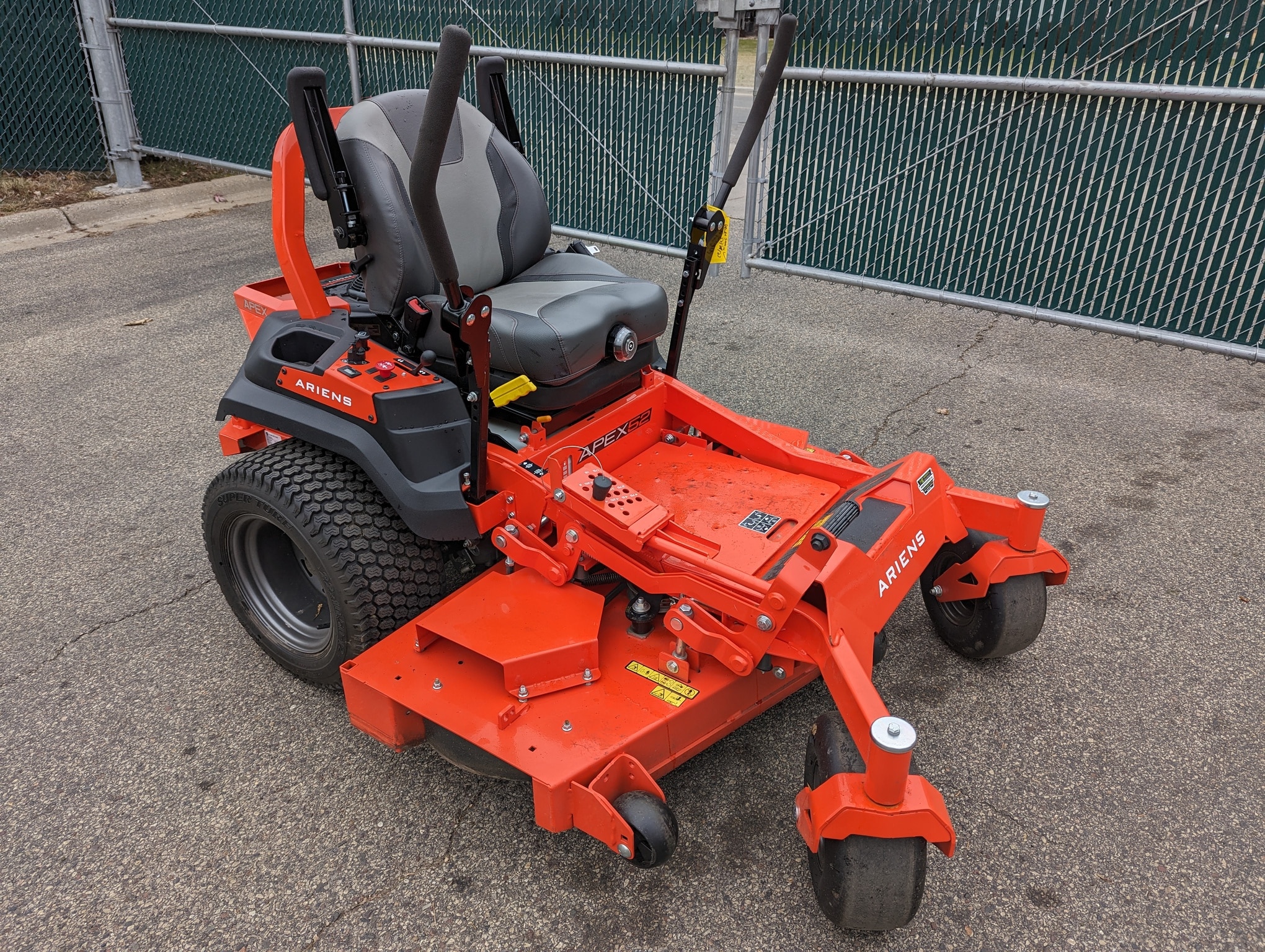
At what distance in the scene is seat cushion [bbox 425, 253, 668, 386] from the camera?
105 inches

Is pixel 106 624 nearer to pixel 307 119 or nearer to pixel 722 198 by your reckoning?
pixel 307 119

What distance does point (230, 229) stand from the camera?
24.4 ft

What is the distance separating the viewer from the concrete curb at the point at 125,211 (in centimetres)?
729

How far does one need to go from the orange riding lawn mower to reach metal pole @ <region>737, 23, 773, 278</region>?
2528mm

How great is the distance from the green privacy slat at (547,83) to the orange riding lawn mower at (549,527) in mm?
2789

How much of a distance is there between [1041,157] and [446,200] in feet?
11.2

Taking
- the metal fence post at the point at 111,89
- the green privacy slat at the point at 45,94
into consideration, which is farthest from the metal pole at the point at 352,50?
the green privacy slat at the point at 45,94

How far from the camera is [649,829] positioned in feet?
6.82

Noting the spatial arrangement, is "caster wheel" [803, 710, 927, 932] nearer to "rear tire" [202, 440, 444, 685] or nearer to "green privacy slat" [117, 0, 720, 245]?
"rear tire" [202, 440, 444, 685]

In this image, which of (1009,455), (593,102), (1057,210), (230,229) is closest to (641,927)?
(1009,455)

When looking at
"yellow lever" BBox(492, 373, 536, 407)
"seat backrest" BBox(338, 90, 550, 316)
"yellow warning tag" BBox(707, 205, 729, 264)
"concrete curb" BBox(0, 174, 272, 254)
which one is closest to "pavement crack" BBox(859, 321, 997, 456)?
"yellow warning tag" BBox(707, 205, 729, 264)

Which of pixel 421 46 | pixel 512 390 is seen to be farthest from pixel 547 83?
pixel 512 390

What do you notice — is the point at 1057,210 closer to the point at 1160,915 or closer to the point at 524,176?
the point at 524,176

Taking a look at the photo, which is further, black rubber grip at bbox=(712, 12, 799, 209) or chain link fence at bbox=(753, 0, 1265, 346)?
chain link fence at bbox=(753, 0, 1265, 346)
